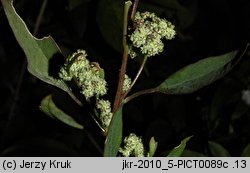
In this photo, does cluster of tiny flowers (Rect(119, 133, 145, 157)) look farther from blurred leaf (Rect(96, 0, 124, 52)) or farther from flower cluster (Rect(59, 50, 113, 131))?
blurred leaf (Rect(96, 0, 124, 52))

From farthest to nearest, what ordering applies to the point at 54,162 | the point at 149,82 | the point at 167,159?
the point at 149,82 → the point at 54,162 → the point at 167,159

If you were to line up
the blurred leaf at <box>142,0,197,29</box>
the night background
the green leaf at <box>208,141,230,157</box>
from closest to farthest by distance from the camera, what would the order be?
1. the green leaf at <box>208,141,230,157</box>
2. the blurred leaf at <box>142,0,197,29</box>
3. the night background

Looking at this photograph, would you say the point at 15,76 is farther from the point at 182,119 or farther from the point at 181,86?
the point at 181,86

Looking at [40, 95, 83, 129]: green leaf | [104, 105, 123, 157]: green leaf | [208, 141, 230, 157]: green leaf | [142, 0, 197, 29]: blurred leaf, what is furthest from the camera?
[142, 0, 197, 29]: blurred leaf

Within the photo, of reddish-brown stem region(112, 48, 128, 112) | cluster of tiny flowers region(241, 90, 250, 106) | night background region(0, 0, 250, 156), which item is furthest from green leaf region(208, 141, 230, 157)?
reddish-brown stem region(112, 48, 128, 112)

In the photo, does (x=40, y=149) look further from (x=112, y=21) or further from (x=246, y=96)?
(x=246, y=96)

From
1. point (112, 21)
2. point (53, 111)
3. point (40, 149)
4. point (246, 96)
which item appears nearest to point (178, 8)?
point (112, 21)

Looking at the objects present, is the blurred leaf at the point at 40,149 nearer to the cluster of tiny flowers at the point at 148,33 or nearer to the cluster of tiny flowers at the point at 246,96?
the cluster of tiny flowers at the point at 246,96

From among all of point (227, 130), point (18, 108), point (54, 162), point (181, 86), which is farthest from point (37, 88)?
point (181, 86)
